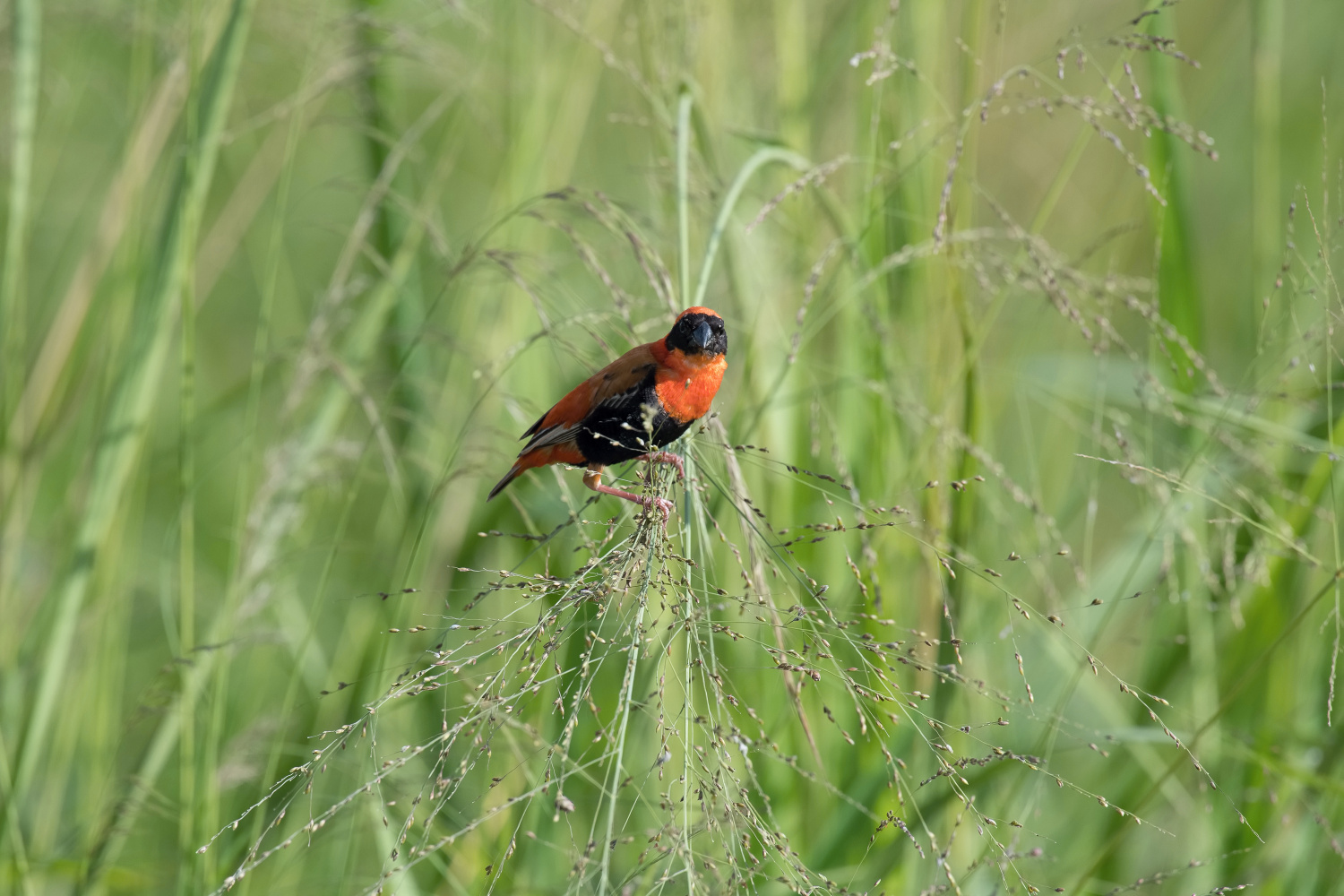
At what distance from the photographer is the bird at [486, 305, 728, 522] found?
1.97 meters

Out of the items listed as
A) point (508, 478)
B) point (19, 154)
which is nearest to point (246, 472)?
point (508, 478)

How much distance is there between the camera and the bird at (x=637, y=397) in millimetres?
1975

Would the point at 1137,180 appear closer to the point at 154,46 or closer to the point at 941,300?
the point at 941,300

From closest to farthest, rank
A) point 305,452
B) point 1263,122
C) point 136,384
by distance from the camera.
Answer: point 136,384 → point 305,452 → point 1263,122

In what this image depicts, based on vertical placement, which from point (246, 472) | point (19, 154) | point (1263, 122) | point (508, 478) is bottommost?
point (246, 472)

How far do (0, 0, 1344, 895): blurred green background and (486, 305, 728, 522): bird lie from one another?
A: 0.09 m

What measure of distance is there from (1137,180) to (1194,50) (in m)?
1.79

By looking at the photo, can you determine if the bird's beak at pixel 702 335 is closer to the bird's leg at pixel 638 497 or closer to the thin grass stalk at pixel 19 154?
the bird's leg at pixel 638 497

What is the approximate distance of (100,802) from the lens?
95.0 inches

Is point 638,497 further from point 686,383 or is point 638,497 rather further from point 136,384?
point 136,384

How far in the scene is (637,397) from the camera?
6.71 ft

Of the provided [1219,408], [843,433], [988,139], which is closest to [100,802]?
[843,433]

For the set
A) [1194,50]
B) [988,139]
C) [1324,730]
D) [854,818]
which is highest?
[1194,50]

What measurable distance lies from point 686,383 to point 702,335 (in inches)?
4.4
